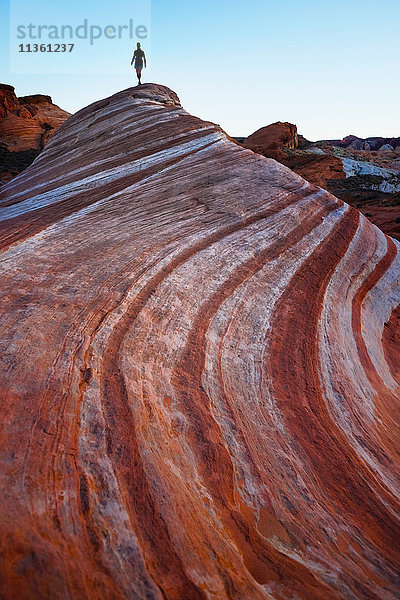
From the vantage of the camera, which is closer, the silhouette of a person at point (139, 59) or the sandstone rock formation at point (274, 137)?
the silhouette of a person at point (139, 59)

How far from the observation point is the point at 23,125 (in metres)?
26.0

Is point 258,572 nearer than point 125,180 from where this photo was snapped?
Yes

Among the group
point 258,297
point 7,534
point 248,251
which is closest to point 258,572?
point 7,534

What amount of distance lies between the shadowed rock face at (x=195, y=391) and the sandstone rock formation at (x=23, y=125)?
18.8m

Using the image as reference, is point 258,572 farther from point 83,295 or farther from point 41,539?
point 83,295

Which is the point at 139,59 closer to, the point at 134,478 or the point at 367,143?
the point at 134,478

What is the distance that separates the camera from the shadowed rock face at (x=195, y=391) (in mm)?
1761

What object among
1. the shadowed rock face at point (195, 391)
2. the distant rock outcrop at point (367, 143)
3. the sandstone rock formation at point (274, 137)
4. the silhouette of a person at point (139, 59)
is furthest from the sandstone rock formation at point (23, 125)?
the distant rock outcrop at point (367, 143)

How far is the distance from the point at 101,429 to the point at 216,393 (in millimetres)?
1044

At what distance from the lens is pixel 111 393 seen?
8.28 feet

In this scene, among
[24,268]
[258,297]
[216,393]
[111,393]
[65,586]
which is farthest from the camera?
[258,297]

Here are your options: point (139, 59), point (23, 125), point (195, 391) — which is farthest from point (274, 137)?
point (195, 391)

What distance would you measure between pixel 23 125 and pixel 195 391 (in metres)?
29.1

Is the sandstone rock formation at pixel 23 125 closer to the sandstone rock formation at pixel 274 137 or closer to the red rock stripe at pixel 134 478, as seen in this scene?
the sandstone rock formation at pixel 274 137
